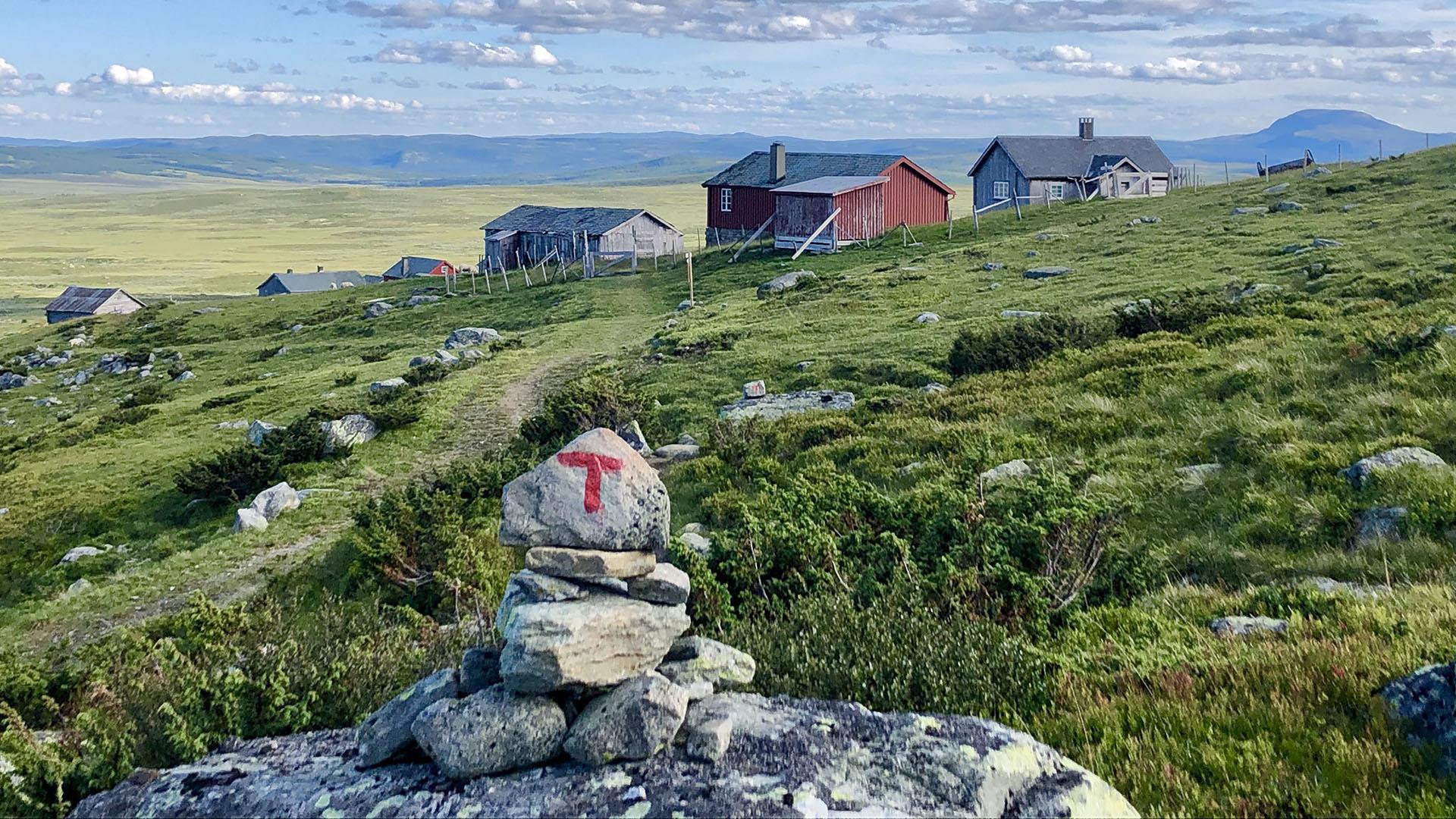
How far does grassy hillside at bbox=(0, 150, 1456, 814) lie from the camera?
6.86 metres

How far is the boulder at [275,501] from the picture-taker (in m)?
19.7

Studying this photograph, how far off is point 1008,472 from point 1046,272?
81.6 feet

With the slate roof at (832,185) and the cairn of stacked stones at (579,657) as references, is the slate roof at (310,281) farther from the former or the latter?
the cairn of stacked stones at (579,657)

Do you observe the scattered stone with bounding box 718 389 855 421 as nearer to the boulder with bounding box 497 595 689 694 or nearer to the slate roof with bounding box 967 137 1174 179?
the boulder with bounding box 497 595 689 694

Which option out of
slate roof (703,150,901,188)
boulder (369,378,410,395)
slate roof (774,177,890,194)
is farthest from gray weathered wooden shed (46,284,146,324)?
boulder (369,378,410,395)

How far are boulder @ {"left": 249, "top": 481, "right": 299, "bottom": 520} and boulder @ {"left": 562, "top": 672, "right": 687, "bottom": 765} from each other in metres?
15.9

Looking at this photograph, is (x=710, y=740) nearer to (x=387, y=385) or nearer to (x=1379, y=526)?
(x=1379, y=526)

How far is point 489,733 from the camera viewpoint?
5.61m

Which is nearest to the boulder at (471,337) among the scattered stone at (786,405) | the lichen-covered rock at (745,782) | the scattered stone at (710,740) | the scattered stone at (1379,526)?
the scattered stone at (786,405)

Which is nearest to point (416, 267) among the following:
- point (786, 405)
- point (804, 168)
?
point (804, 168)

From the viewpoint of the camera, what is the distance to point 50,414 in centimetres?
4084

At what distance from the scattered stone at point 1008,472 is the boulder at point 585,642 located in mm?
7827

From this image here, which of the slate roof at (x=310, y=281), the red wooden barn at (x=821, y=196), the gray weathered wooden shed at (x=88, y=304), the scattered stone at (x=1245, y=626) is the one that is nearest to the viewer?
the scattered stone at (x=1245, y=626)

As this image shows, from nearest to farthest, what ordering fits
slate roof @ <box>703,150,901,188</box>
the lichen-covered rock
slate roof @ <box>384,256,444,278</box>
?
1. the lichen-covered rock
2. slate roof @ <box>703,150,901,188</box>
3. slate roof @ <box>384,256,444,278</box>
